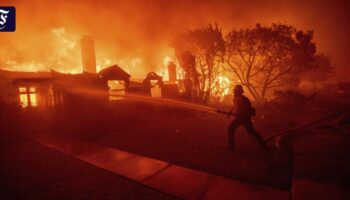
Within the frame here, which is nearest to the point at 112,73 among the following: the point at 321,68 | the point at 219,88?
the point at 219,88

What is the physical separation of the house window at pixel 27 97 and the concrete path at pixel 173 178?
8545 millimetres

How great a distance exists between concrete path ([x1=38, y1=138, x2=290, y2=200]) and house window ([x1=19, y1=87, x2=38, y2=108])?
8.54 meters

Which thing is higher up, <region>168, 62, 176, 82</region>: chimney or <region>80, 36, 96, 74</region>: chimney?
<region>80, 36, 96, 74</region>: chimney

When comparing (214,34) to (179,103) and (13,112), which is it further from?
(13,112)

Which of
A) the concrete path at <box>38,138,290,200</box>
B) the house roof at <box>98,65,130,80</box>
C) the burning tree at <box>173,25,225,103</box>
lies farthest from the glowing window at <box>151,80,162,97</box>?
the concrete path at <box>38,138,290,200</box>

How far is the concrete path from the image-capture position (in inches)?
155

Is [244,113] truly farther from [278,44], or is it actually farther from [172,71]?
[172,71]

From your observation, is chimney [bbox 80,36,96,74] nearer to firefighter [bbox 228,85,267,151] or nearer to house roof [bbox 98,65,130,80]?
house roof [bbox 98,65,130,80]

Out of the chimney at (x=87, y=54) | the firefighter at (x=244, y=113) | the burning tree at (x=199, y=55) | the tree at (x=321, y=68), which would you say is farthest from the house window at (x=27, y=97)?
the tree at (x=321, y=68)

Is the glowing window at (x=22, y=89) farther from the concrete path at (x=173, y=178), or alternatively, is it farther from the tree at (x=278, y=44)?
the tree at (x=278, y=44)

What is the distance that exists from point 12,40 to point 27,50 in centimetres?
204

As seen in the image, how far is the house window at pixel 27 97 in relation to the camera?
1266cm

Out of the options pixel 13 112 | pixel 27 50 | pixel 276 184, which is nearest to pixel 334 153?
pixel 276 184

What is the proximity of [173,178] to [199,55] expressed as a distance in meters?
16.8
